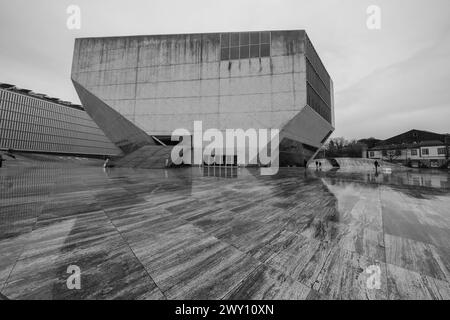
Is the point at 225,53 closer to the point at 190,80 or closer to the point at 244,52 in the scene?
the point at 244,52

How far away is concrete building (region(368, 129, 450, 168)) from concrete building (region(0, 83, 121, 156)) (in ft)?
357

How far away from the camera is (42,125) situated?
61156mm

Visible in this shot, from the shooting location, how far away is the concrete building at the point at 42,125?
53.7 m

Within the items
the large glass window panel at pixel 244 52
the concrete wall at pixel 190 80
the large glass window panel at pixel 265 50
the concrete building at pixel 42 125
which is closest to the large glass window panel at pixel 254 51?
the large glass window panel at pixel 244 52

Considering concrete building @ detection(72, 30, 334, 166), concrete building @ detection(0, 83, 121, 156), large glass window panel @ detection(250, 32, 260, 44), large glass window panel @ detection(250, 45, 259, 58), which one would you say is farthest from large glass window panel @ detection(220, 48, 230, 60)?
concrete building @ detection(0, 83, 121, 156)

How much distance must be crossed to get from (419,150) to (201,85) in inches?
2433

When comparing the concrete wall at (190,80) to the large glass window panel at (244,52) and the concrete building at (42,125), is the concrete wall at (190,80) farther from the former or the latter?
the concrete building at (42,125)

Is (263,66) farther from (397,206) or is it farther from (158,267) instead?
(158,267)

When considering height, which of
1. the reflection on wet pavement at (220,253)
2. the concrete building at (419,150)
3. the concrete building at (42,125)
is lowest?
the reflection on wet pavement at (220,253)

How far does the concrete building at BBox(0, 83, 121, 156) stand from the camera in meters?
53.7

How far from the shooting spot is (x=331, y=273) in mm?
1858

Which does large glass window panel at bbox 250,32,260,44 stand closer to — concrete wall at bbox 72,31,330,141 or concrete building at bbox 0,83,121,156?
concrete wall at bbox 72,31,330,141

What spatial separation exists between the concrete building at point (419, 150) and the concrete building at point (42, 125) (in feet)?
357

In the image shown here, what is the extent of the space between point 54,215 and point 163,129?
894 inches
